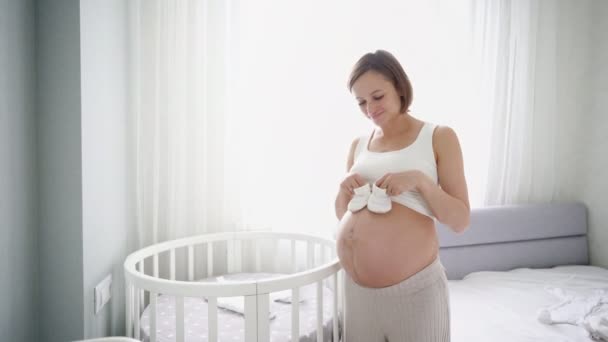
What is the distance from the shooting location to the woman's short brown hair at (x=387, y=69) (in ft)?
3.40

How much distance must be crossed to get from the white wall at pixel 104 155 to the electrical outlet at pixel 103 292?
3cm

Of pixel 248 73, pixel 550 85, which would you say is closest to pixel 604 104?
pixel 550 85

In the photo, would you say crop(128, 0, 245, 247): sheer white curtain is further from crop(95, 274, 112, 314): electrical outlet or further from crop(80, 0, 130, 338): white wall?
crop(95, 274, 112, 314): electrical outlet

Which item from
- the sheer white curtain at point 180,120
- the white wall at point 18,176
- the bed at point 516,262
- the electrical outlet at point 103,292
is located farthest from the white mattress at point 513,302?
the white wall at point 18,176

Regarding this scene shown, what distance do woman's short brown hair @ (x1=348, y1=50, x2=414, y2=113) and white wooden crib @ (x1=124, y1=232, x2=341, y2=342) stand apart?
66 cm

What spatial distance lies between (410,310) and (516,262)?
1493 mm

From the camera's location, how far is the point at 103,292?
126 cm

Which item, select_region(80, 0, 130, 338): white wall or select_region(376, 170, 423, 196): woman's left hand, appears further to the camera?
select_region(80, 0, 130, 338): white wall

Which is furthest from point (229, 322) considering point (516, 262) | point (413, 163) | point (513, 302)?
point (516, 262)

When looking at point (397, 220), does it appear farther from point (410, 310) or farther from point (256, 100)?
point (256, 100)

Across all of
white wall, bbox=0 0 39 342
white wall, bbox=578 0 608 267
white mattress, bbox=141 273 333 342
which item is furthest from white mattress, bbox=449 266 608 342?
white wall, bbox=0 0 39 342

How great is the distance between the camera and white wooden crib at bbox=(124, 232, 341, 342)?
3.23 feet

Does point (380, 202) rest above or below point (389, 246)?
above

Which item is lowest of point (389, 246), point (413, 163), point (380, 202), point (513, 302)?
point (513, 302)
